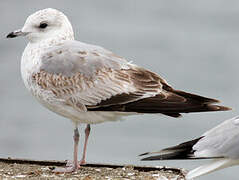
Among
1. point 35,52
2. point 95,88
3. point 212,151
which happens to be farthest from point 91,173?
point 212,151

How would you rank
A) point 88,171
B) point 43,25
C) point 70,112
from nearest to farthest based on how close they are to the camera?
point 70,112 < point 88,171 < point 43,25

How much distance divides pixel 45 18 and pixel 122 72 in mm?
1031

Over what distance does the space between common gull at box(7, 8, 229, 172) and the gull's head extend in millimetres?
235

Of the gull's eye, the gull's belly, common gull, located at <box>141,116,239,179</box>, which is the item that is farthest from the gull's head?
common gull, located at <box>141,116,239,179</box>

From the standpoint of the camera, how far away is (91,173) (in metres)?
9.34

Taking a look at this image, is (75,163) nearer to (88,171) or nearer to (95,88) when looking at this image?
(88,171)

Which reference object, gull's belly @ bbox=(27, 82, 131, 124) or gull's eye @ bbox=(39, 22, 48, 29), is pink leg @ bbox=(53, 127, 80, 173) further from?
gull's eye @ bbox=(39, 22, 48, 29)

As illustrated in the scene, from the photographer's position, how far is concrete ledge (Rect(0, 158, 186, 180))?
30.1 feet

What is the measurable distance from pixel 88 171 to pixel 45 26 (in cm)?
161

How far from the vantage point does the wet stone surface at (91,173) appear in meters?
9.14

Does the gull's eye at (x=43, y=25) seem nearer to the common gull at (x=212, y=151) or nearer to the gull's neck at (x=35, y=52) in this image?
the gull's neck at (x=35, y=52)

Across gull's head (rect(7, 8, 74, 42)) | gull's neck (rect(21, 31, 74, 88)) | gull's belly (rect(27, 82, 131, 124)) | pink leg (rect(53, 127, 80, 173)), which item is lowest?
pink leg (rect(53, 127, 80, 173))

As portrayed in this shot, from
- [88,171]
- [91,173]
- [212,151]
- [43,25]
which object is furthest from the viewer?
[43,25]

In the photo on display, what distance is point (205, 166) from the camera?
790cm
